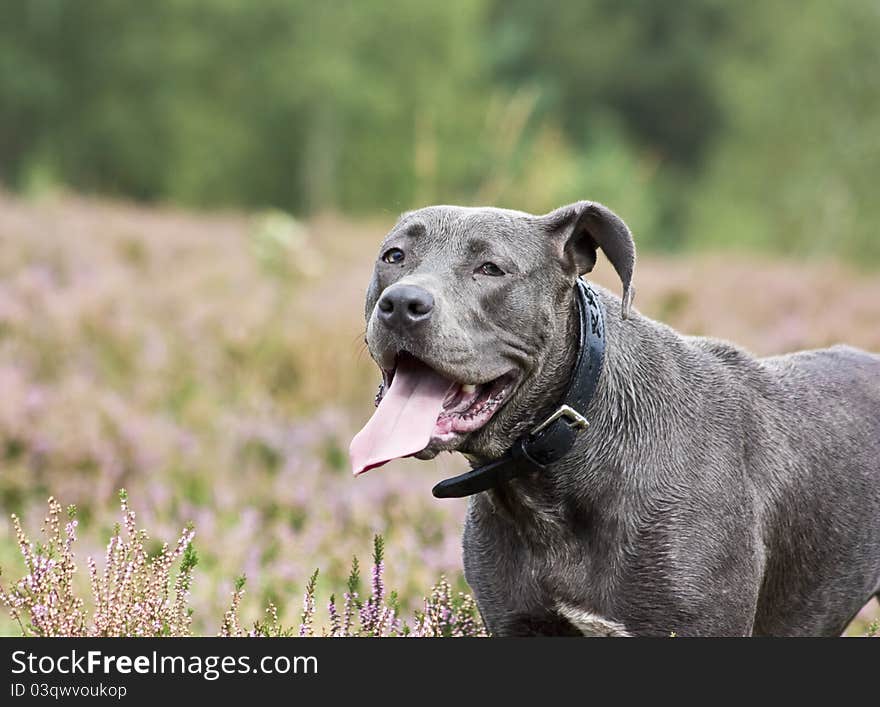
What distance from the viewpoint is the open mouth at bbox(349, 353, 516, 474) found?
307 centimetres

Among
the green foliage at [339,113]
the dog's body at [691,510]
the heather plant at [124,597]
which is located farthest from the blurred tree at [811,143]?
the heather plant at [124,597]

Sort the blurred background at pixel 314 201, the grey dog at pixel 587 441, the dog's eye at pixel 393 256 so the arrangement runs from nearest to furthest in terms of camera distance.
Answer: the grey dog at pixel 587 441 < the dog's eye at pixel 393 256 < the blurred background at pixel 314 201

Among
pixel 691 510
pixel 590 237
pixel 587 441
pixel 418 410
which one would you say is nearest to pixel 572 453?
pixel 587 441

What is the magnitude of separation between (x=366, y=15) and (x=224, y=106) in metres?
4.91

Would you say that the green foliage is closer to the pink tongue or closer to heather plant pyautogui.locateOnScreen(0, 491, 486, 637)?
heather plant pyautogui.locateOnScreen(0, 491, 486, 637)

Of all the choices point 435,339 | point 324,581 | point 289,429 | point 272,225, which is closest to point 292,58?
point 272,225

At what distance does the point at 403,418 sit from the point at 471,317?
34cm

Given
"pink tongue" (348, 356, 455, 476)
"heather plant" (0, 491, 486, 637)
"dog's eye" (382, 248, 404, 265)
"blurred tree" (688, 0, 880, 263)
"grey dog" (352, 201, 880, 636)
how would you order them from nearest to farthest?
"pink tongue" (348, 356, 455, 476) → "grey dog" (352, 201, 880, 636) → "heather plant" (0, 491, 486, 637) → "dog's eye" (382, 248, 404, 265) → "blurred tree" (688, 0, 880, 263)

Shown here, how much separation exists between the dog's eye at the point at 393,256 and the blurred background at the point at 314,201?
0.80 m

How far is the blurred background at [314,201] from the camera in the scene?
22.4 feet

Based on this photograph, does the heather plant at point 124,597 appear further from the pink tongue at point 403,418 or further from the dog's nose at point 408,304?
the dog's nose at point 408,304

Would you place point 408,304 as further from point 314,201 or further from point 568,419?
point 314,201

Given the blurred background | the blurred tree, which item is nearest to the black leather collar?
the blurred background

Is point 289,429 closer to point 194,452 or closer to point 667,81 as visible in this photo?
point 194,452
